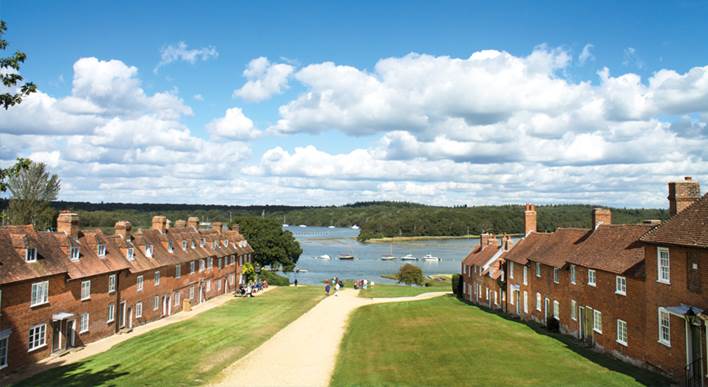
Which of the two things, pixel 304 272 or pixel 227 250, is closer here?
pixel 227 250

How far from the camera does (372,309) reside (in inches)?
1925

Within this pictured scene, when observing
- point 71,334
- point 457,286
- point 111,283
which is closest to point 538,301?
point 457,286

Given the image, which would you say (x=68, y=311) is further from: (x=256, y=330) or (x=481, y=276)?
(x=481, y=276)

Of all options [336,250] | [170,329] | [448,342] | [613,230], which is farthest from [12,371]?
[336,250]

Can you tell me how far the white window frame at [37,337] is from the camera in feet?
95.6

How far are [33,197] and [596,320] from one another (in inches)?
3013

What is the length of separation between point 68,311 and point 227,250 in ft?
111

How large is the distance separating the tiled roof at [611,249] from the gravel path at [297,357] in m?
15.4

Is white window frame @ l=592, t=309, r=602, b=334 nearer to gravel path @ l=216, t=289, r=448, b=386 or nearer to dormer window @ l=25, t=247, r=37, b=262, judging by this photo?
gravel path @ l=216, t=289, r=448, b=386

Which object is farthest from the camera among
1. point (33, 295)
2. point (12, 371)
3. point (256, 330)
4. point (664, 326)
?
point (256, 330)

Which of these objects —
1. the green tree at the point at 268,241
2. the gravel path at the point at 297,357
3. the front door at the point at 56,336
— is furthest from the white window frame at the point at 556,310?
the green tree at the point at 268,241

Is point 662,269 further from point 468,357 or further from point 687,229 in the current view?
point 468,357

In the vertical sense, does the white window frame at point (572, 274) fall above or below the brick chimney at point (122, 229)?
below

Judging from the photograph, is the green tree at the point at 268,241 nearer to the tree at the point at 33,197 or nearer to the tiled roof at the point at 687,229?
the tree at the point at 33,197
